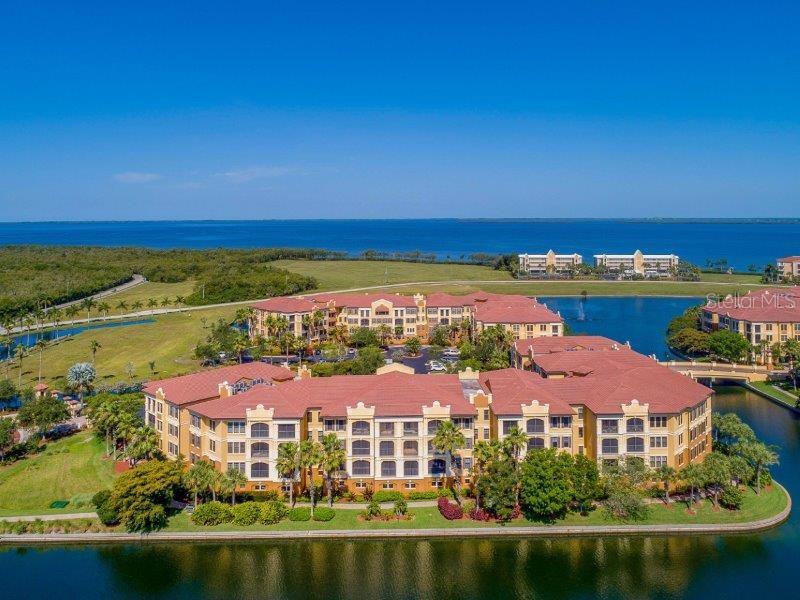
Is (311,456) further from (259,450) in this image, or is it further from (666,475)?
(666,475)

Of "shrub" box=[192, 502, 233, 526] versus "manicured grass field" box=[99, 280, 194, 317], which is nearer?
"shrub" box=[192, 502, 233, 526]

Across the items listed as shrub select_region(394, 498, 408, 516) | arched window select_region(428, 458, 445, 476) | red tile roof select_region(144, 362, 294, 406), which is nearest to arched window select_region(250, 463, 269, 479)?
red tile roof select_region(144, 362, 294, 406)

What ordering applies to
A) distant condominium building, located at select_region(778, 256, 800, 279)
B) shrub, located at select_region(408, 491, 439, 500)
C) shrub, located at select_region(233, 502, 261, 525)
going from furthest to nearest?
distant condominium building, located at select_region(778, 256, 800, 279) → shrub, located at select_region(408, 491, 439, 500) → shrub, located at select_region(233, 502, 261, 525)

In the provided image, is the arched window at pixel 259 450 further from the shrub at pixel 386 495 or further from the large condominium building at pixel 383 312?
the large condominium building at pixel 383 312

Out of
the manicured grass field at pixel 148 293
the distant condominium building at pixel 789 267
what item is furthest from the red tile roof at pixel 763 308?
the manicured grass field at pixel 148 293

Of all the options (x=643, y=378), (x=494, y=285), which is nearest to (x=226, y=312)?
(x=494, y=285)

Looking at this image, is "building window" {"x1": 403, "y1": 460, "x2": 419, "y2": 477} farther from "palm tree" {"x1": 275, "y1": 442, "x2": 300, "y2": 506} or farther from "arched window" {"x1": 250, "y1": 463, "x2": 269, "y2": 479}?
"arched window" {"x1": 250, "y1": 463, "x2": 269, "y2": 479}

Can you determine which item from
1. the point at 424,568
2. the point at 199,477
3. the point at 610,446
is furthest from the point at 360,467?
the point at 610,446
